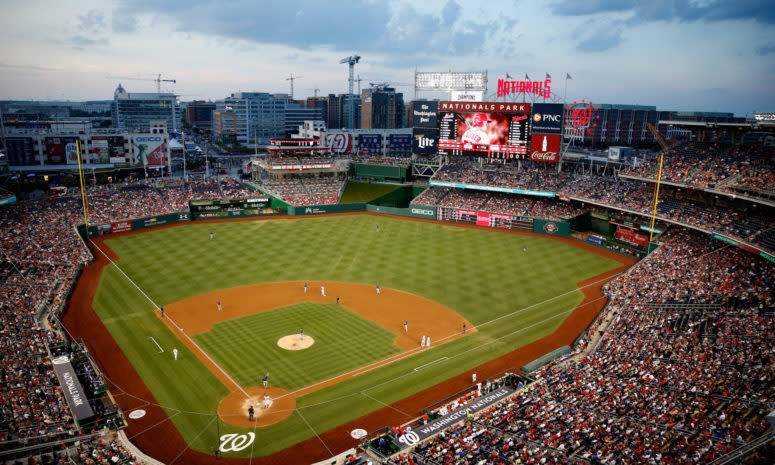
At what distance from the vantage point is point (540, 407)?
20.9 meters

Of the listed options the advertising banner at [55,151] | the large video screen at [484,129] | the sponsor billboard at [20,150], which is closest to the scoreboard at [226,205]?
the large video screen at [484,129]

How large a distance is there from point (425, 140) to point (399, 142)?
150ft

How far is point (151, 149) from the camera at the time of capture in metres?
86.1

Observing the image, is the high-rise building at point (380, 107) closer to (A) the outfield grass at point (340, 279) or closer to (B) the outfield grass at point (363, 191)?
(B) the outfield grass at point (363, 191)

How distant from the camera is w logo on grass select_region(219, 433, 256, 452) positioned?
2097cm

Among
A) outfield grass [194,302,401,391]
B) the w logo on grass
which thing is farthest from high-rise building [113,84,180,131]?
the w logo on grass

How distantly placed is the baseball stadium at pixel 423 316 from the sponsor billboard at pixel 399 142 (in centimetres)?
4440

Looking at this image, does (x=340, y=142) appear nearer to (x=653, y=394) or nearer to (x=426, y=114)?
(x=426, y=114)

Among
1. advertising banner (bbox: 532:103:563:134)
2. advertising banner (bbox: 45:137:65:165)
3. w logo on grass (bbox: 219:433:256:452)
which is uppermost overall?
advertising banner (bbox: 532:103:563:134)

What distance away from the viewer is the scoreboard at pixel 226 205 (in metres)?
61.0

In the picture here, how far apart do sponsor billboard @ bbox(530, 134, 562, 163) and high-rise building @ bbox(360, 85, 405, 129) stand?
11567 cm

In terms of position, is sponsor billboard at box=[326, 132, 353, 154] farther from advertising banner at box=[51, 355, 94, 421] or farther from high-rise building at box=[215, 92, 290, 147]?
advertising banner at box=[51, 355, 94, 421]

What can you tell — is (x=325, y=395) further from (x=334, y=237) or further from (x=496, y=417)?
→ (x=334, y=237)

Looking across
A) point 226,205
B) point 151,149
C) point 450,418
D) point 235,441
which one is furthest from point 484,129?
point 151,149
